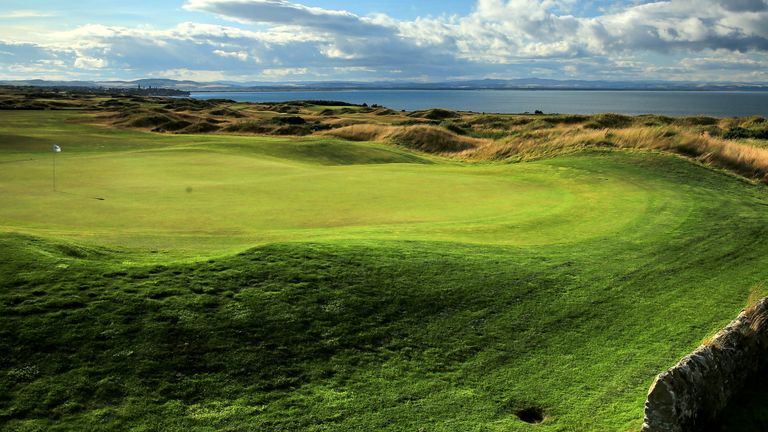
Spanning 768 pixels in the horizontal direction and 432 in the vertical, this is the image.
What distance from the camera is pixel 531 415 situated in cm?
604

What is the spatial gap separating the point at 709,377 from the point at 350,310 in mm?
4233

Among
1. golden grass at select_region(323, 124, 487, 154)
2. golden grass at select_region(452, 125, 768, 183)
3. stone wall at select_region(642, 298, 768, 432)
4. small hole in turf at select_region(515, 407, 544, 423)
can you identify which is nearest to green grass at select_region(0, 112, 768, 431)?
small hole in turf at select_region(515, 407, 544, 423)

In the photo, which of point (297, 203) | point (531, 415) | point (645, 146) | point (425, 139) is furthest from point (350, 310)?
point (425, 139)

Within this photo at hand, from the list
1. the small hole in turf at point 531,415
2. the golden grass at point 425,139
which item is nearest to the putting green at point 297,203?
the small hole in turf at point 531,415

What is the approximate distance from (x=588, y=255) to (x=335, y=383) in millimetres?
6722

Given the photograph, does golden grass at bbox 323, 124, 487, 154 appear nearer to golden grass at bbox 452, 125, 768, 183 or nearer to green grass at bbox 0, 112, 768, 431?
golden grass at bbox 452, 125, 768, 183

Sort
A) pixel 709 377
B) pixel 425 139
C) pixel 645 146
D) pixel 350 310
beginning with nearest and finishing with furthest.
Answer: pixel 709 377 < pixel 350 310 < pixel 645 146 < pixel 425 139

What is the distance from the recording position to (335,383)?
20.8ft

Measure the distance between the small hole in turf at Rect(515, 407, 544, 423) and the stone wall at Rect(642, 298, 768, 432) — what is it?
107cm

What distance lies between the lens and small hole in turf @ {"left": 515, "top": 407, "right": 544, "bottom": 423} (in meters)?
5.95

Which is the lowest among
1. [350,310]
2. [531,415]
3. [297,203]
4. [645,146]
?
[531,415]

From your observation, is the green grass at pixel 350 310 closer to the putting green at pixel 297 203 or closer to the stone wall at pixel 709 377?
the putting green at pixel 297 203

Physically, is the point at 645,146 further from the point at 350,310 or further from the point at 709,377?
the point at 709,377

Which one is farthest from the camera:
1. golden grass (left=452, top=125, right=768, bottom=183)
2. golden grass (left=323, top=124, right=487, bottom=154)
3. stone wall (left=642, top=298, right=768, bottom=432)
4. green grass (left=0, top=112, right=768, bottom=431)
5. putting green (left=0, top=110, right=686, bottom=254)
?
golden grass (left=323, top=124, right=487, bottom=154)
